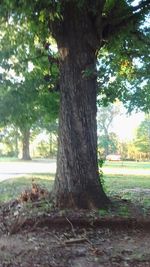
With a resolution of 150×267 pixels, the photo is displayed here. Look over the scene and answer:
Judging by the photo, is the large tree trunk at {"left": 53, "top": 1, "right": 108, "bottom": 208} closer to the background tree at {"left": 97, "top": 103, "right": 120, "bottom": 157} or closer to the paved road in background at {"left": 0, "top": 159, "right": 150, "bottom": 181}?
the paved road in background at {"left": 0, "top": 159, "right": 150, "bottom": 181}

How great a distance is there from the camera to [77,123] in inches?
354

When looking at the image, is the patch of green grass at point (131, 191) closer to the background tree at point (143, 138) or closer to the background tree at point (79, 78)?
the background tree at point (79, 78)

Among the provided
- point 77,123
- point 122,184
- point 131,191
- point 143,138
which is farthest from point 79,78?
point 143,138

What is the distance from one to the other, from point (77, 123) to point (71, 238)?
101 inches

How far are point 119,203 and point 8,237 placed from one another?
287cm

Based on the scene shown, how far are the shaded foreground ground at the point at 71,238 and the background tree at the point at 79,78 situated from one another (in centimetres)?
56

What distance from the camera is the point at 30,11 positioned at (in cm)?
847

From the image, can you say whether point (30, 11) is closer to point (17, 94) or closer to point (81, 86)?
point (81, 86)

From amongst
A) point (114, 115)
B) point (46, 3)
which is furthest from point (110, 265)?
point (114, 115)

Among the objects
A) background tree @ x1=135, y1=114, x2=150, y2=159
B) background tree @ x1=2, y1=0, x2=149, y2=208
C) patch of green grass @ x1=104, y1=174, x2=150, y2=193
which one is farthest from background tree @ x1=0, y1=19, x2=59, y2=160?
background tree @ x1=135, y1=114, x2=150, y2=159

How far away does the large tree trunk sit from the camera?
880 centimetres

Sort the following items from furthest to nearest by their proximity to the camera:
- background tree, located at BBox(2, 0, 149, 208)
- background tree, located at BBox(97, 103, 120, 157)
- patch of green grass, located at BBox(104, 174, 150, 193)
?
1. background tree, located at BBox(97, 103, 120, 157)
2. patch of green grass, located at BBox(104, 174, 150, 193)
3. background tree, located at BBox(2, 0, 149, 208)

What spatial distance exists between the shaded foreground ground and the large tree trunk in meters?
0.45

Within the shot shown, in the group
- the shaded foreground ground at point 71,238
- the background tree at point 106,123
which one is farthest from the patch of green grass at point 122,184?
the background tree at point 106,123
